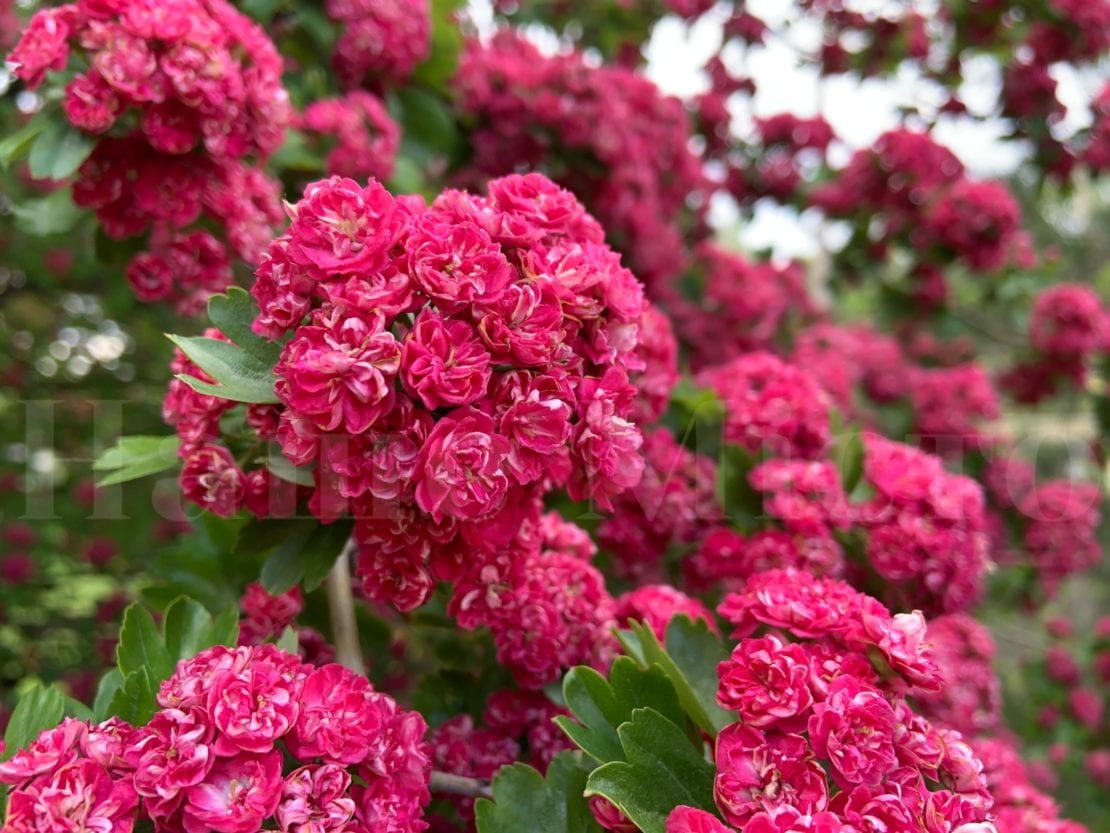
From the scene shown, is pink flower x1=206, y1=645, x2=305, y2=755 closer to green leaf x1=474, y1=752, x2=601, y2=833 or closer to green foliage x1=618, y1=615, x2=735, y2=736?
green leaf x1=474, y1=752, x2=601, y2=833

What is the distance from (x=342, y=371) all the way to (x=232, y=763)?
55 centimetres

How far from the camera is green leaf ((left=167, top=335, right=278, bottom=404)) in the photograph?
1.32m

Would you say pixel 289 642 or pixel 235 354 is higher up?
pixel 235 354

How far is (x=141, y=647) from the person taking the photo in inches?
60.6

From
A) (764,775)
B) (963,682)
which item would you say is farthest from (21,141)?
(963,682)

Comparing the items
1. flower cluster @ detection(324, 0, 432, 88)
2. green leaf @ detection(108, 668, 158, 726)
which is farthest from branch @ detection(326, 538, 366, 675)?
flower cluster @ detection(324, 0, 432, 88)

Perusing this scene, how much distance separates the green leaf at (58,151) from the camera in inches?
72.9

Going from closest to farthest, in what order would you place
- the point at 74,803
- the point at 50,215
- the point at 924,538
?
the point at 74,803, the point at 924,538, the point at 50,215

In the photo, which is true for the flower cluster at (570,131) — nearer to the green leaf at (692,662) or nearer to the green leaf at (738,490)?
the green leaf at (738,490)

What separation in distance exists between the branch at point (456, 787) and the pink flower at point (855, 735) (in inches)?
25.0

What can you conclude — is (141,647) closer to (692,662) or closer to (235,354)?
(235,354)

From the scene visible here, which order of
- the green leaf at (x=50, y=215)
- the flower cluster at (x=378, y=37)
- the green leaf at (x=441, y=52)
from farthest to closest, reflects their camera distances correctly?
the green leaf at (x=441, y=52), the flower cluster at (x=378, y=37), the green leaf at (x=50, y=215)

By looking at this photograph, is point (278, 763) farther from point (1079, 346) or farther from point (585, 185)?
point (1079, 346)

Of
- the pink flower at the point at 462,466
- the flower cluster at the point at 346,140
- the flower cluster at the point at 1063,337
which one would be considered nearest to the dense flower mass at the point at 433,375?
the pink flower at the point at 462,466
